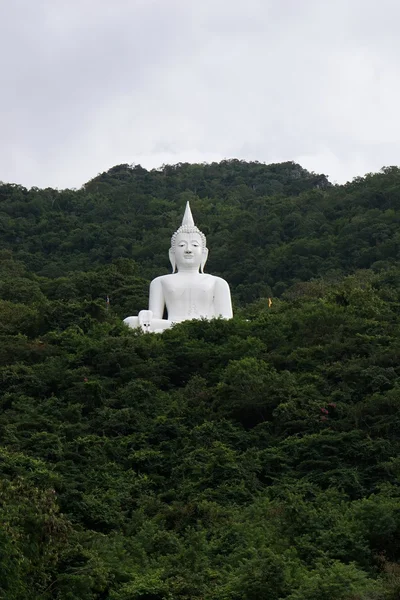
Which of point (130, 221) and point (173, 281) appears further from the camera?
point (130, 221)

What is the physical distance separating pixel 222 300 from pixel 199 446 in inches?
296

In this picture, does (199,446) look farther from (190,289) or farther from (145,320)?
(190,289)

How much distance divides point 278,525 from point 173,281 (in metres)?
11.3

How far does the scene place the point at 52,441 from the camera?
20.4 metres

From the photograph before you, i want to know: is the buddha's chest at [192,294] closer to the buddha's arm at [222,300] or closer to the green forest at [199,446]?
the buddha's arm at [222,300]

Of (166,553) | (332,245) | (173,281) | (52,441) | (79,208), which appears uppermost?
(79,208)

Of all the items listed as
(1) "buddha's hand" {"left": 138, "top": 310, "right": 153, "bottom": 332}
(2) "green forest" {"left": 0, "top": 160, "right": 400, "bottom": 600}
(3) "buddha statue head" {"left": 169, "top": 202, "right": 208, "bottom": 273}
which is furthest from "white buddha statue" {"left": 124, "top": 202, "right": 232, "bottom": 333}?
(2) "green forest" {"left": 0, "top": 160, "right": 400, "bottom": 600}

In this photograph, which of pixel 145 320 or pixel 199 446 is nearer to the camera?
pixel 199 446

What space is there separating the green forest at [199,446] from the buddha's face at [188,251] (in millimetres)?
1671

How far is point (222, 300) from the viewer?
2786 cm

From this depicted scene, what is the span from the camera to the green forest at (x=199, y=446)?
50.6ft

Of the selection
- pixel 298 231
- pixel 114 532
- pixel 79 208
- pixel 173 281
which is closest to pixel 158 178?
pixel 79 208

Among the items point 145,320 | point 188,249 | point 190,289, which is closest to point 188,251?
point 188,249

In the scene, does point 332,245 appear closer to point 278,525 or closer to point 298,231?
point 298,231
